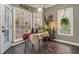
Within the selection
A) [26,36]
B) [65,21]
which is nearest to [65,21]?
[65,21]

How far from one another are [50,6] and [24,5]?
0.54 m

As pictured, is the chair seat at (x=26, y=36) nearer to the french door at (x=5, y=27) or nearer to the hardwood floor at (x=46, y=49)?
the hardwood floor at (x=46, y=49)

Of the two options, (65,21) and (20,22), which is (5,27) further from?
(65,21)

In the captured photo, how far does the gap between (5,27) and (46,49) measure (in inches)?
37.9

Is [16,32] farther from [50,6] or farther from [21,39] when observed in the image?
[50,6]

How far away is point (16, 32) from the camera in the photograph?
8.21 feet

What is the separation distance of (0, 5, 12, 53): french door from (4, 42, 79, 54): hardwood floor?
0.44 ft

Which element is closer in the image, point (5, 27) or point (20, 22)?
point (5, 27)

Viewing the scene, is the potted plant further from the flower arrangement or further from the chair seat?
the chair seat

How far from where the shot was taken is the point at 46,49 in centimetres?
248

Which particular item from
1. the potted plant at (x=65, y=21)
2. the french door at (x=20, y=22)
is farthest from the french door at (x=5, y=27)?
the potted plant at (x=65, y=21)

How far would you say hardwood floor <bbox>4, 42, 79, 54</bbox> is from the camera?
2.44 meters

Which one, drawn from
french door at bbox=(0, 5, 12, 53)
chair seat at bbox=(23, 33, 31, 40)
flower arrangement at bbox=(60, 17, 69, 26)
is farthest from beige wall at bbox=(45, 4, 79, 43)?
french door at bbox=(0, 5, 12, 53)
